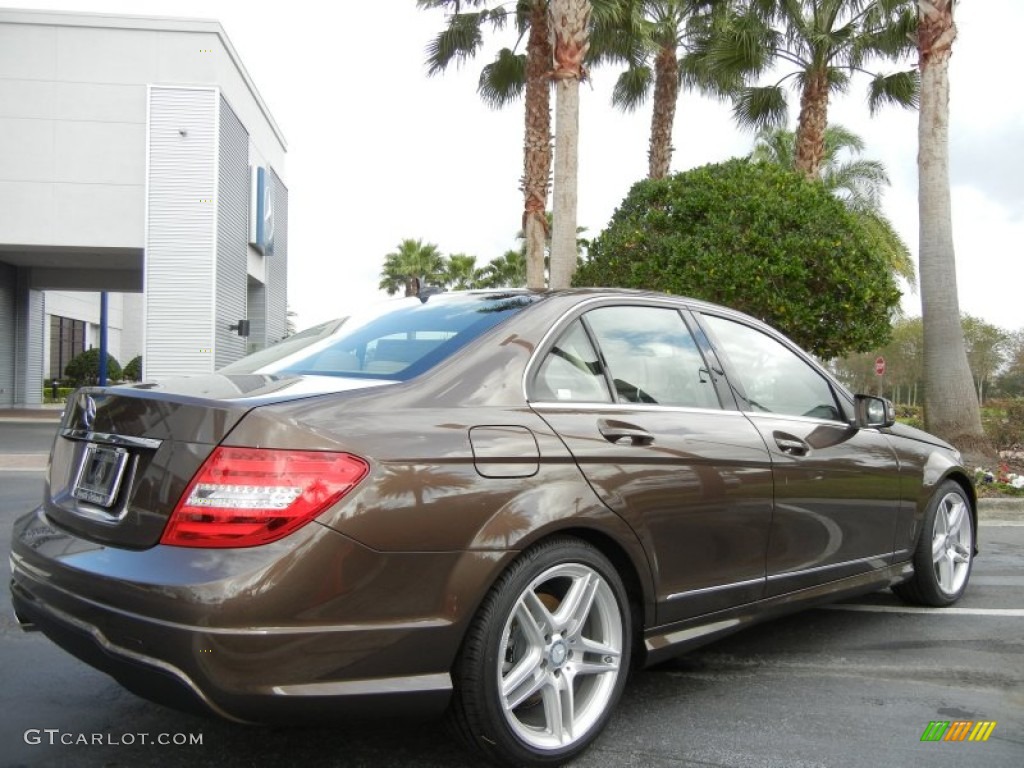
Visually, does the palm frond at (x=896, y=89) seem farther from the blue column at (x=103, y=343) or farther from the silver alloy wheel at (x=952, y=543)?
the blue column at (x=103, y=343)

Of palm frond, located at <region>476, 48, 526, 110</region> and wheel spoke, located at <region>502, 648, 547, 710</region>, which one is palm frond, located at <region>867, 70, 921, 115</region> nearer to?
palm frond, located at <region>476, 48, 526, 110</region>

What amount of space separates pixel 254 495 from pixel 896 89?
1798 cm

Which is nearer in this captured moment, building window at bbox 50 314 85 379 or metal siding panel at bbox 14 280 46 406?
metal siding panel at bbox 14 280 46 406

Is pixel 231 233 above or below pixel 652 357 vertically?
above

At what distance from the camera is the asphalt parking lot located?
2.81 metres

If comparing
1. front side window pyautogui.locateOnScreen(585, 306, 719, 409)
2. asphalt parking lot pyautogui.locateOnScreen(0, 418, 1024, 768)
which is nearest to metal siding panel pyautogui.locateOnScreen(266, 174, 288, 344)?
asphalt parking lot pyautogui.locateOnScreen(0, 418, 1024, 768)

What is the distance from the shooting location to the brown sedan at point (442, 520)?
2240 millimetres

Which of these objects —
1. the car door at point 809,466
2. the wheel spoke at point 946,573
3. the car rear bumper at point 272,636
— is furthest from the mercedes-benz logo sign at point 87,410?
the wheel spoke at point 946,573

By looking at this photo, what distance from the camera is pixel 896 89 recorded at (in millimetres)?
17062

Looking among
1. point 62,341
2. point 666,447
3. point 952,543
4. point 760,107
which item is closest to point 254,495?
point 666,447

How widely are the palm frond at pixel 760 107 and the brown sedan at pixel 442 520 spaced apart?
52.3 feet

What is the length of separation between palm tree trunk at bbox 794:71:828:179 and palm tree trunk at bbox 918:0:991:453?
5.08 meters

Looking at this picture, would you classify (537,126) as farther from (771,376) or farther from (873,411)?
(771,376)

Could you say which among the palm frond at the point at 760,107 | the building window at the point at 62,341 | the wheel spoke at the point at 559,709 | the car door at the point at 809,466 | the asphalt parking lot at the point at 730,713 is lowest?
the asphalt parking lot at the point at 730,713
